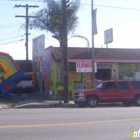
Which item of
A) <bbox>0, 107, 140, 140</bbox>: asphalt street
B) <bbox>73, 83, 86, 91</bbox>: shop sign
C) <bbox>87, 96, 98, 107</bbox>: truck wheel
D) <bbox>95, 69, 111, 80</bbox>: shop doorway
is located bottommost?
<bbox>0, 107, 140, 140</bbox>: asphalt street

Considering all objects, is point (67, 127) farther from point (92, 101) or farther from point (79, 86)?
point (79, 86)

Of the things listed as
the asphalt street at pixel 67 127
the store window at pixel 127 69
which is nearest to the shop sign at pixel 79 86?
the store window at pixel 127 69

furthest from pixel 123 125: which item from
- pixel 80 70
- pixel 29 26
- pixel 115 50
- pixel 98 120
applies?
pixel 29 26

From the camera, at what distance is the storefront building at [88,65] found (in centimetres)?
3422

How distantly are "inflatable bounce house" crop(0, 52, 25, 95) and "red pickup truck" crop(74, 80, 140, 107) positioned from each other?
7674mm

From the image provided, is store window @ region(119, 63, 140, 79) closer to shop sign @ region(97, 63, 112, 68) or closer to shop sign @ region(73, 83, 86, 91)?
shop sign @ region(97, 63, 112, 68)

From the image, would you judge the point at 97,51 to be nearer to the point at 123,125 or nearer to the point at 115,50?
the point at 115,50

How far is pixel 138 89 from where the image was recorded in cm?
2689

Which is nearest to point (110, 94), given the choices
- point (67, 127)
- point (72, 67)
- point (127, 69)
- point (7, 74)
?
point (72, 67)

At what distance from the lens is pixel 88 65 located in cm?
3347

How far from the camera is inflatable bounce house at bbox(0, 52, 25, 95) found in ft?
106

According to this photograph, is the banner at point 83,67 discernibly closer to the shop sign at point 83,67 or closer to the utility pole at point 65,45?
the shop sign at point 83,67

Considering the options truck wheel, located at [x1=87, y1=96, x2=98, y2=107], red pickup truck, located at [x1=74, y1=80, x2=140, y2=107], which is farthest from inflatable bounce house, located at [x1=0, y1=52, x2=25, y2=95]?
truck wheel, located at [x1=87, y1=96, x2=98, y2=107]

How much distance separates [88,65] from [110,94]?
7.57 meters
